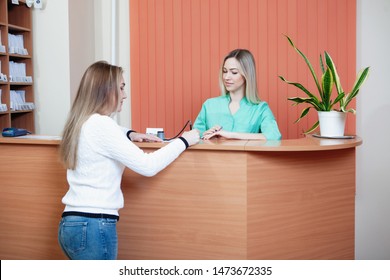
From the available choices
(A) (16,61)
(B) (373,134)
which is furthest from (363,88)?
(A) (16,61)

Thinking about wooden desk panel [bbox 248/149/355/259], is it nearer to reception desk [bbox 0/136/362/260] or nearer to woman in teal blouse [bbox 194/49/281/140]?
reception desk [bbox 0/136/362/260]

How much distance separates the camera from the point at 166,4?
167 inches

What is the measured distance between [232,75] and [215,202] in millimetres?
1037

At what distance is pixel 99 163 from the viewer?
2.06 meters

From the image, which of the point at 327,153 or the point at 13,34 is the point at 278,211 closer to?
the point at 327,153

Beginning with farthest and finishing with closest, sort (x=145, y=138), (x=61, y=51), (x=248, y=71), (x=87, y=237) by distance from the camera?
(x=61, y=51) → (x=248, y=71) → (x=145, y=138) → (x=87, y=237)

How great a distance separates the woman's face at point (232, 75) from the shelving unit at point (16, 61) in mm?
1699

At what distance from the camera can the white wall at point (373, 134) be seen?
Answer: 381cm

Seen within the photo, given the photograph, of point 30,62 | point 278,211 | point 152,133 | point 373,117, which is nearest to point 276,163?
point 278,211

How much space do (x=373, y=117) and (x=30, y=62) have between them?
2.70 meters

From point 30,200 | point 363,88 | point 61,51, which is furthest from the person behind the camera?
point 61,51

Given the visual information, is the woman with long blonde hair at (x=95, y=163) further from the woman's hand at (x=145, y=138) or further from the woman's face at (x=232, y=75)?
the woman's face at (x=232, y=75)

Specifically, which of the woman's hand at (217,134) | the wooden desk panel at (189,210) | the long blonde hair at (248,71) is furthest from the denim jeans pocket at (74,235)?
the long blonde hair at (248,71)

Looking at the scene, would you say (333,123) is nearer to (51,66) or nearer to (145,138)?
(145,138)
